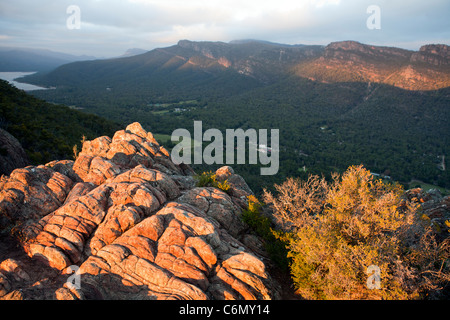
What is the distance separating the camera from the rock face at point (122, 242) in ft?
43.5

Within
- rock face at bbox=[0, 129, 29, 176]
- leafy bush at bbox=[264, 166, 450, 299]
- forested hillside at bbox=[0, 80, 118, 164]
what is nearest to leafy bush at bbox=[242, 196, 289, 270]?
leafy bush at bbox=[264, 166, 450, 299]

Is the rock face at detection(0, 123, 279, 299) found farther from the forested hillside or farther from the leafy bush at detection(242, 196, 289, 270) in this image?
the forested hillside

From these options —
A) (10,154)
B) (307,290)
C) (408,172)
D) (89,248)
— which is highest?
(10,154)

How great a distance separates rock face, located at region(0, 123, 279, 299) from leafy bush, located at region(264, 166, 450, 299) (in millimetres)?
3023

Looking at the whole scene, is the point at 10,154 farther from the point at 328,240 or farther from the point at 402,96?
the point at 402,96

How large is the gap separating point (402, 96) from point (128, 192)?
19370 centimetres

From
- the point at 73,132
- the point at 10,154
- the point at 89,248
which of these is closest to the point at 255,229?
the point at 89,248

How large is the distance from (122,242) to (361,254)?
15.0m

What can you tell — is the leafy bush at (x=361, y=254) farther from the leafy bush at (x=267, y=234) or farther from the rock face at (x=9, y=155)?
the rock face at (x=9, y=155)

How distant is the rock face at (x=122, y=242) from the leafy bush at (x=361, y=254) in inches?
119

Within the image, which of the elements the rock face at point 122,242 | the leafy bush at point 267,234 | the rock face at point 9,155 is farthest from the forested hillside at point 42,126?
the leafy bush at point 267,234

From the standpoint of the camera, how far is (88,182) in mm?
20703

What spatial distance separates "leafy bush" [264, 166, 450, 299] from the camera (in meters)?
14.3

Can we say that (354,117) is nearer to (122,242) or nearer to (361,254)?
(361,254)
